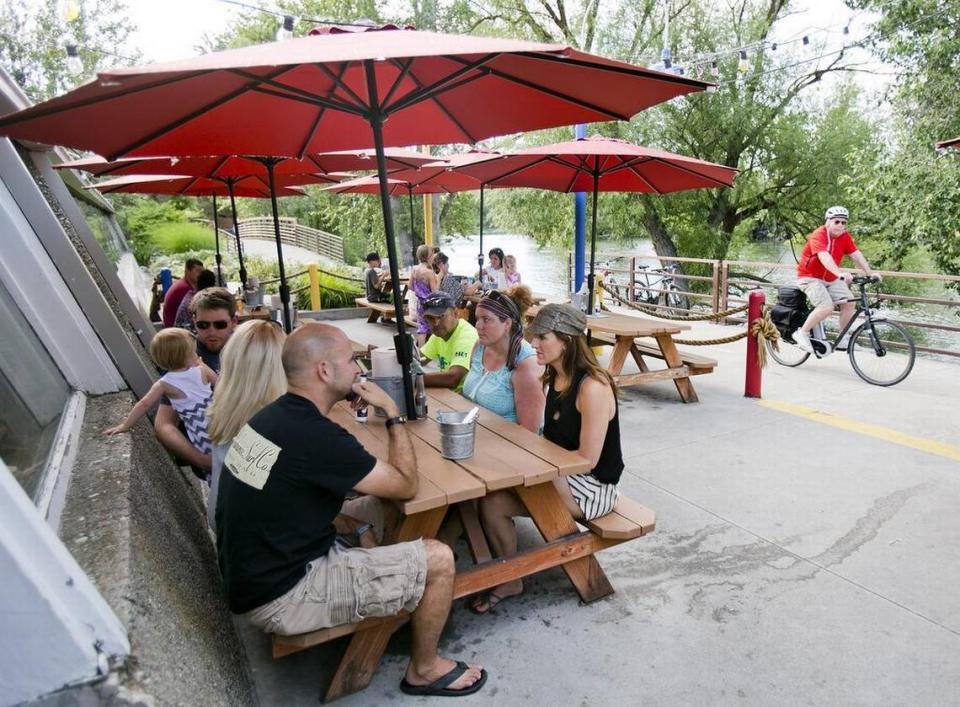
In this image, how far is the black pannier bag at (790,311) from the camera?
7137 millimetres

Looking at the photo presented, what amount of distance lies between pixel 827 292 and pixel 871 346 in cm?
71

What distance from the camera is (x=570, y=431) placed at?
111 inches

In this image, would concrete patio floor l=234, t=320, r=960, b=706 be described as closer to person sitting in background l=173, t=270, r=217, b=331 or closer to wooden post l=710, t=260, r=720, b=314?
person sitting in background l=173, t=270, r=217, b=331

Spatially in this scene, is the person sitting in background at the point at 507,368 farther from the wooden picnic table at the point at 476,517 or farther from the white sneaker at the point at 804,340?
the white sneaker at the point at 804,340

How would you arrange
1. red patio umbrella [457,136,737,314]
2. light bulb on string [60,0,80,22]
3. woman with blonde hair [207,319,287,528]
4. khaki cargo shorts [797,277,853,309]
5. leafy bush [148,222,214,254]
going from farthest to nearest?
leafy bush [148,222,214,254] < light bulb on string [60,0,80,22] < khaki cargo shorts [797,277,853,309] < red patio umbrella [457,136,737,314] < woman with blonde hair [207,319,287,528]

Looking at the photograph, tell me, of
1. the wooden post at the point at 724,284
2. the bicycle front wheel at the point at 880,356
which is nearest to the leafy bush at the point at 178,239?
the wooden post at the point at 724,284

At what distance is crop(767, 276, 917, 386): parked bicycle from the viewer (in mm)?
6402

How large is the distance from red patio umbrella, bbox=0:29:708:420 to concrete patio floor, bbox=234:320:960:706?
1.23 m

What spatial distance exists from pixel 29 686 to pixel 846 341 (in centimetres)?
788

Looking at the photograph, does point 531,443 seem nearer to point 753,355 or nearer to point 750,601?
point 750,601

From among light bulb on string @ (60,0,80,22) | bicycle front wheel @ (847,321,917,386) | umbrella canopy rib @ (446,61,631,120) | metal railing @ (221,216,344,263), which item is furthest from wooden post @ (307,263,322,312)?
metal railing @ (221,216,344,263)

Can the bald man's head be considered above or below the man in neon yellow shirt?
above

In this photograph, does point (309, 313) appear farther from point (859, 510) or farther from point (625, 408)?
point (859, 510)

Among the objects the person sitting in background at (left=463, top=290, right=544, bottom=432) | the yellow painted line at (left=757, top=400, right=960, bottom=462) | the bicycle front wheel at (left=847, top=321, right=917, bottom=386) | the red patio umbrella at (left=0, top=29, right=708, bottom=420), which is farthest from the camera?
the bicycle front wheel at (left=847, top=321, right=917, bottom=386)
